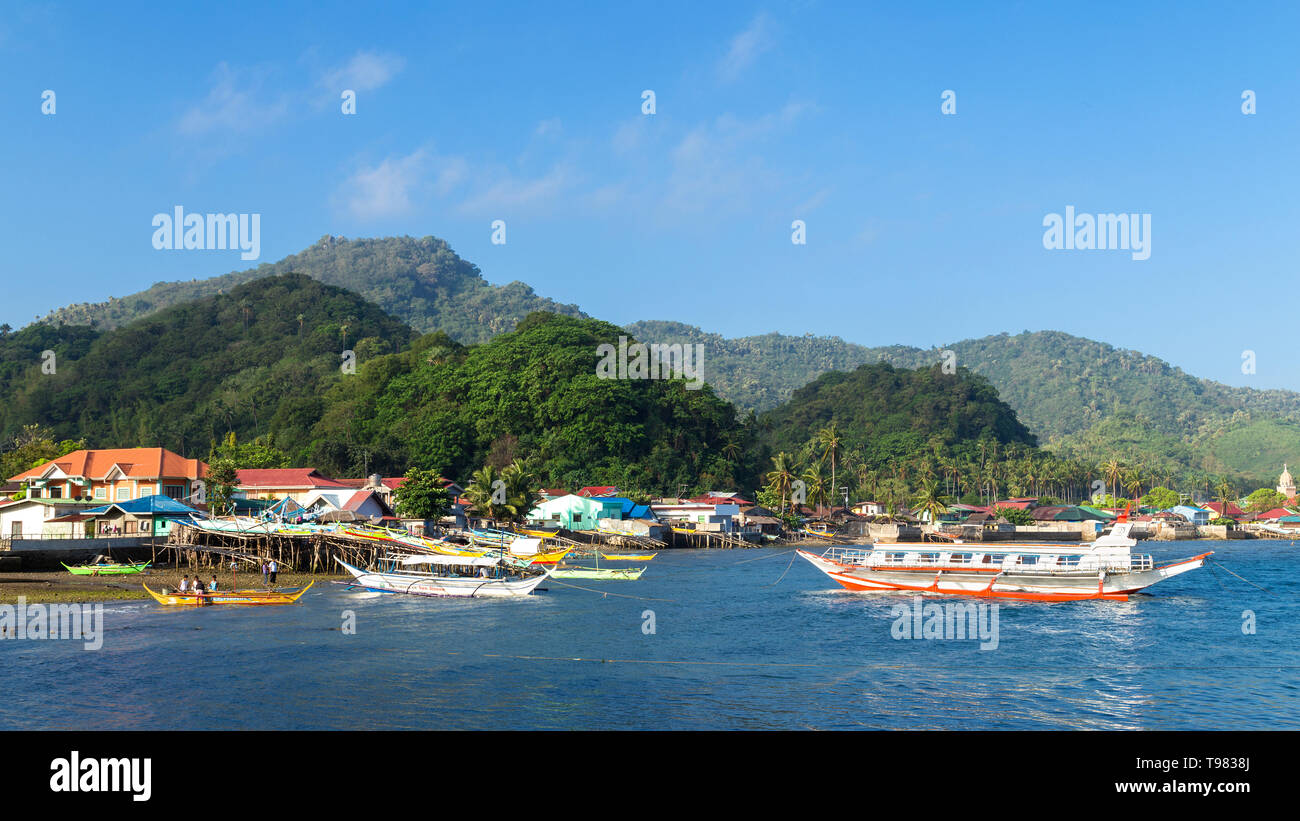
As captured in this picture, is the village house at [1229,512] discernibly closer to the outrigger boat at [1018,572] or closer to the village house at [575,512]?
the village house at [575,512]

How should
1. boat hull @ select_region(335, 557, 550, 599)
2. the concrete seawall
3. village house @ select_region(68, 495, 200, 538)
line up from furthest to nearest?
village house @ select_region(68, 495, 200, 538) → the concrete seawall → boat hull @ select_region(335, 557, 550, 599)

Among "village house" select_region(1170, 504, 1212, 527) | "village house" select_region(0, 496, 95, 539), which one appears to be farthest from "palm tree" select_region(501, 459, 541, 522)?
"village house" select_region(1170, 504, 1212, 527)

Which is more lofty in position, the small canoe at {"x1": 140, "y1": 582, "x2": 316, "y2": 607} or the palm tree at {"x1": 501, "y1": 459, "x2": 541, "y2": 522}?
the palm tree at {"x1": 501, "y1": 459, "x2": 541, "y2": 522}

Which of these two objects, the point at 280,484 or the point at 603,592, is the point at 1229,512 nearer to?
the point at 603,592

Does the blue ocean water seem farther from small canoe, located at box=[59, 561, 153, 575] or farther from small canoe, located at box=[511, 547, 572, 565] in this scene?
small canoe, located at box=[511, 547, 572, 565]

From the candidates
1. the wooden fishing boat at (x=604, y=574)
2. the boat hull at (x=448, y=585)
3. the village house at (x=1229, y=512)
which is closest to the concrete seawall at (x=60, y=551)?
the boat hull at (x=448, y=585)
